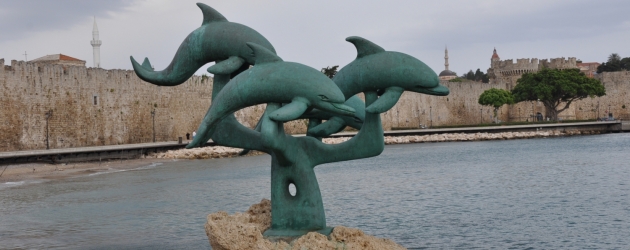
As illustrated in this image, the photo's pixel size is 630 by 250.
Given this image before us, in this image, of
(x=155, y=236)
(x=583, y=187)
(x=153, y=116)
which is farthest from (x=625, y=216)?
(x=153, y=116)

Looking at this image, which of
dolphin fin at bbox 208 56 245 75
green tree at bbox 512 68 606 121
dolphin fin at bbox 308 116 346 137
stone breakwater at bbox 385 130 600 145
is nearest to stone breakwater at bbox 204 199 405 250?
dolphin fin at bbox 308 116 346 137

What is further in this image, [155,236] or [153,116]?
[153,116]

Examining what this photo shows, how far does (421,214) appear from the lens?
17734 millimetres

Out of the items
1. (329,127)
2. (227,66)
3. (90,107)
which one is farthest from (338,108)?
(90,107)

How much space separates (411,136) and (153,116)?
55.8ft

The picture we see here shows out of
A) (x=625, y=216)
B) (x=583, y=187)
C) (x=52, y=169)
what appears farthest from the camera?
(x=52, y=169)

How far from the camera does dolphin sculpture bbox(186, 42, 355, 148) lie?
9008 mm

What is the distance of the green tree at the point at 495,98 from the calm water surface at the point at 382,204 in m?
33.4

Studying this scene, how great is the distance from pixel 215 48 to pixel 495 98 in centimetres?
5920

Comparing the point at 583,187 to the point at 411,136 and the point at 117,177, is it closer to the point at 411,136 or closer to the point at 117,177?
the point at 117,177

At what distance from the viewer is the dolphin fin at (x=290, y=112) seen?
883 centimetres

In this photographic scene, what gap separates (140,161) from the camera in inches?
1421

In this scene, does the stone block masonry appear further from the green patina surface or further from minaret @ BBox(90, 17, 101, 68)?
the green patina surface

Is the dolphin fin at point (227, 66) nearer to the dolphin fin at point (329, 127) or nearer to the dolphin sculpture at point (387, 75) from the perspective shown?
the dolphin fin at point (329, 127)
